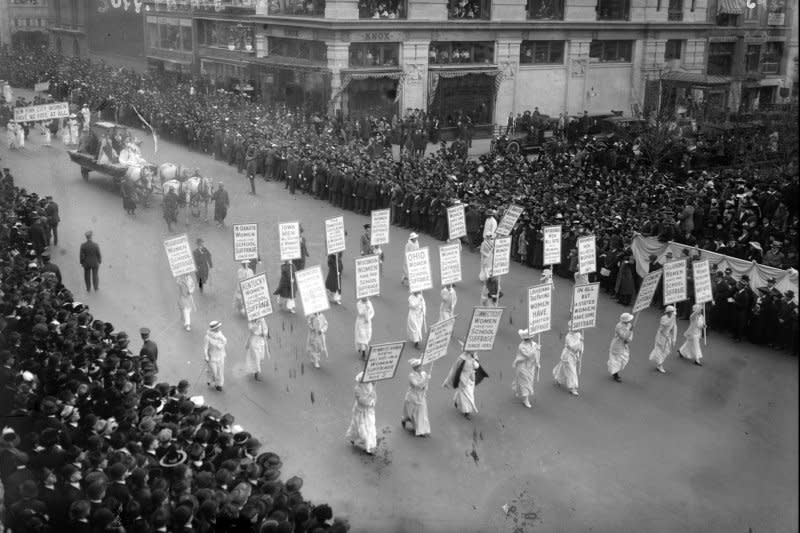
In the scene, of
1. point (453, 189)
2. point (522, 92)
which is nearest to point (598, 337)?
point (453, 189)

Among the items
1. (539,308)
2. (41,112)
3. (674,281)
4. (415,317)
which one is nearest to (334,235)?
(415,317)

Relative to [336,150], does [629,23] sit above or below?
above

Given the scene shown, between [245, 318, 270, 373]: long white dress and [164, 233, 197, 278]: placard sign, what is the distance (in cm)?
246

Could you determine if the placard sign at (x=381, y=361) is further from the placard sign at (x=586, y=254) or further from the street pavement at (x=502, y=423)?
the placard sign at (x=586, y=254)

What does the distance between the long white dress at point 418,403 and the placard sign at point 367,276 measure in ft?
10.2

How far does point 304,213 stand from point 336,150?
4249 mm

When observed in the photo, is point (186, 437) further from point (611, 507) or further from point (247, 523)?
point (611, 507)

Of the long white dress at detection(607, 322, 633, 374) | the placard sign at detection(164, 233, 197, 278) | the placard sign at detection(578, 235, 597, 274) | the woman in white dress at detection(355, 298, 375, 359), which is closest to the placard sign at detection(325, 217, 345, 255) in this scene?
the woman in white dress at detection(355, 298, 375, 359)

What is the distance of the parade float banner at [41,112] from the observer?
30.0m

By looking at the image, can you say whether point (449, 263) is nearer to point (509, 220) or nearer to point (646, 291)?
point (646, 291)

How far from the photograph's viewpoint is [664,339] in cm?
1550

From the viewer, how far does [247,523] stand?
866 cm

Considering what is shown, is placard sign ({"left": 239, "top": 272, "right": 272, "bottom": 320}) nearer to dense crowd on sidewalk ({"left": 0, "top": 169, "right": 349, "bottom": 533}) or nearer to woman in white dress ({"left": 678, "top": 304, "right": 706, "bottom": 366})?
dense crowd on sidewalk ({"left": 0, "top": 169, "right": 349, "bottom": 533})

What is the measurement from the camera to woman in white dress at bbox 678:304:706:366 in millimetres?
15742
